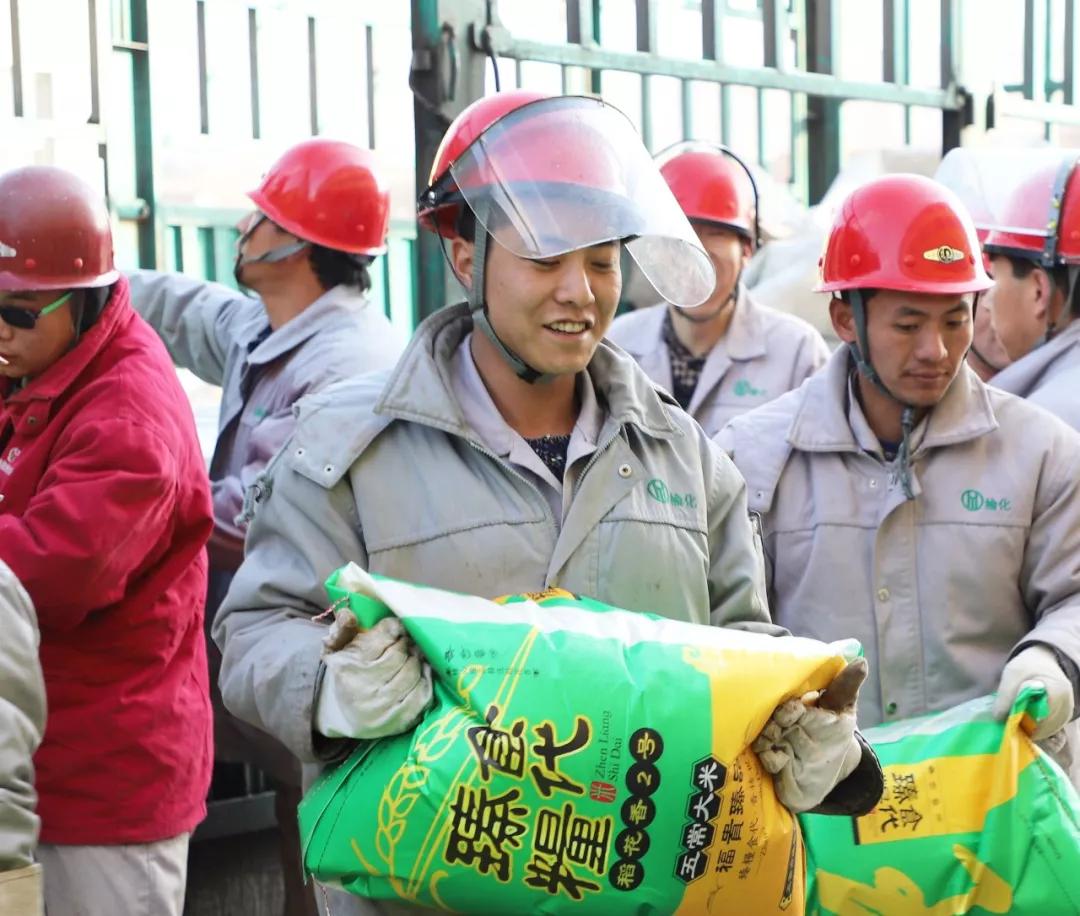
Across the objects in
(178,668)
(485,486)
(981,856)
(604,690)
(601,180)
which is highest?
(601,180)

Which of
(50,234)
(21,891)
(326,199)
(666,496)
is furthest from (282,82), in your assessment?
(21,891)

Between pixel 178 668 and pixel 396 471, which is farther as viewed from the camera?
pixel 178 668

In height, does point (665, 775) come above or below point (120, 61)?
below

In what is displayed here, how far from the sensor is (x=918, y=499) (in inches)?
143

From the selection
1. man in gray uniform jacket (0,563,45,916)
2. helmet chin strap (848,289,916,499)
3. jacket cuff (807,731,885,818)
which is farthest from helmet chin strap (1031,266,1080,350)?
man in gray uniform jacket (0,563,45,916)

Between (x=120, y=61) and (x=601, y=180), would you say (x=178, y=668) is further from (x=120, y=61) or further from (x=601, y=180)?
(x=120, y=61)

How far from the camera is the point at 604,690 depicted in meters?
2.38

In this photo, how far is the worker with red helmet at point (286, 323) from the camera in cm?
501

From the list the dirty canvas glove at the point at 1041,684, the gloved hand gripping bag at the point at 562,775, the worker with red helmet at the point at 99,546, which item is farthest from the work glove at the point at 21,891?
→ the dirty canvas glove at the point at 1041,684

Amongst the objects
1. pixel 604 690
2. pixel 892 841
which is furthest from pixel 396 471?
pixel 892 841

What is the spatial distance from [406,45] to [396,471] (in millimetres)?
3930

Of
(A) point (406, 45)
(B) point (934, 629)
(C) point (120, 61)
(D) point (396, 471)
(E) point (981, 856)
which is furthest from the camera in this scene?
(A) point (406, 45)

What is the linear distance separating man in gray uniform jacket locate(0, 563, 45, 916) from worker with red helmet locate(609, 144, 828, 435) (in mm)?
3762

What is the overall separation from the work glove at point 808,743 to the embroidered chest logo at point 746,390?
3.44 meters
